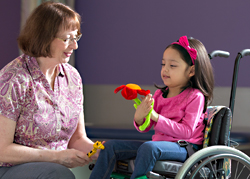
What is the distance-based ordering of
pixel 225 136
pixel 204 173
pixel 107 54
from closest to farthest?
1. pixel 204 173
2. pixel 225 136
3. pixel 107 54

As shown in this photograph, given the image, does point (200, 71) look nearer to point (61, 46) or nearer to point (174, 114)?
point (174, 114)

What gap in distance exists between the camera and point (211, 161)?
146cm

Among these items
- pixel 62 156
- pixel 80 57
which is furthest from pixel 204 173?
pixel 80 57

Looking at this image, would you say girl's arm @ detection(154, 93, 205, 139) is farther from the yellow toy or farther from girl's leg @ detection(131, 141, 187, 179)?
the yellow toy

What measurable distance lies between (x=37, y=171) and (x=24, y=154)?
11 centimetres

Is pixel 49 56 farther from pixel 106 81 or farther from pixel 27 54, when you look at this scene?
pixel 106 81

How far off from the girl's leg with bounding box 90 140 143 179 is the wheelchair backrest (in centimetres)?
37

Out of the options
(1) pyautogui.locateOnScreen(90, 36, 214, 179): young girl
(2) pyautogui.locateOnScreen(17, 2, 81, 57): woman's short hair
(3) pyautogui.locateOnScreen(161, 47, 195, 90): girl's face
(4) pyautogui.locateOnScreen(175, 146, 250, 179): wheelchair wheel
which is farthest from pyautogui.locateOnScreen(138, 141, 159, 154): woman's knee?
(2) pyautogui.locateOnScreen(17, 2, 81, 57): woman's short hair

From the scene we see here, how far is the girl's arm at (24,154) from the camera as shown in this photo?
144cm

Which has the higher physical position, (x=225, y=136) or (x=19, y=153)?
(x=225, y=136)

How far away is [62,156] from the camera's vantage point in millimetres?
1501

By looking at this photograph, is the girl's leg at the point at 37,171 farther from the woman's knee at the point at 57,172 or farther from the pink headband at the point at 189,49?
the pink headband at the point at 189,49

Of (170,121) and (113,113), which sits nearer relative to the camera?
(170,121)

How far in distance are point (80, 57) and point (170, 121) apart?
186cm
